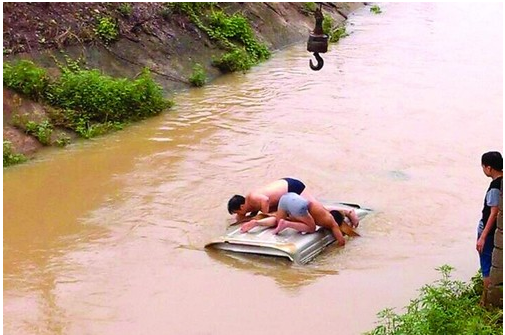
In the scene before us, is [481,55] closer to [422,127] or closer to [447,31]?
[447,31]

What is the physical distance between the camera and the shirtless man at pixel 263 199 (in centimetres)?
679

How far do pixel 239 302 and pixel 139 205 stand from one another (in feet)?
7.65

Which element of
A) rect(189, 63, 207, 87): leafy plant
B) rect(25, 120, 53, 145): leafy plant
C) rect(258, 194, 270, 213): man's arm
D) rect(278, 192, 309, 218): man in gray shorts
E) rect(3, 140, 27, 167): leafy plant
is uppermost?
rect(189, 63, 207, 87): leafy plant

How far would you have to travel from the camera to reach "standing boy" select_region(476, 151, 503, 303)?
15.6 ft

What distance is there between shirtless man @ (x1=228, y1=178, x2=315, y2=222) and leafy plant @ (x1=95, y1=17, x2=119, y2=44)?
5.61 metres

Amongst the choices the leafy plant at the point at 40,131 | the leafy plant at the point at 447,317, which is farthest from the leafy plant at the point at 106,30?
the leafy plant at the point at 447,317

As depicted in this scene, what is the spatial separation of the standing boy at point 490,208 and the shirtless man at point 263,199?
210cm

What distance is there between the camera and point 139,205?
7.73 meters

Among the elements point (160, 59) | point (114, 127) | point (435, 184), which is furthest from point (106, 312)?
point (160, 59)

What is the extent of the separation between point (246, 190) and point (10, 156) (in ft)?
9.30

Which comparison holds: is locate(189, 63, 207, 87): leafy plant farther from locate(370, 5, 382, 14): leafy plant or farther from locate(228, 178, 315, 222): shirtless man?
locate(370, 5, 382, 14): leafy plant

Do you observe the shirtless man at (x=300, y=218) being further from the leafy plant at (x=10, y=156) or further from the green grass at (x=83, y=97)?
the green grass at (x=83, y=97)

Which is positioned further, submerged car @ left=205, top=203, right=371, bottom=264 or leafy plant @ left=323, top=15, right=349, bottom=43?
leafy plant @ left=323, top=15, right=349, bottom=43

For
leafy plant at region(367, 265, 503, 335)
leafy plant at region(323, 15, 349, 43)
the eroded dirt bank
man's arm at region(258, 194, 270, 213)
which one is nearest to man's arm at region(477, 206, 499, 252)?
leafy plant at region(367, 265, 503, 335)
